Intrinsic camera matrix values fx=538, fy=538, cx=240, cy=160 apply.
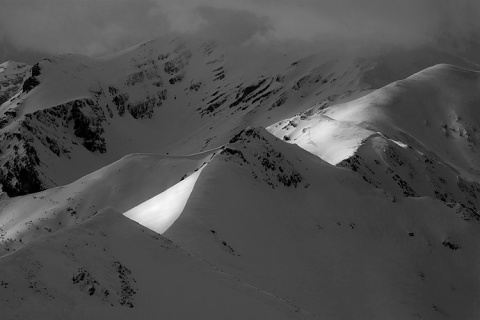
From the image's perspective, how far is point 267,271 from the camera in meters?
38.7

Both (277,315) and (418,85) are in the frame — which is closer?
(277,315)

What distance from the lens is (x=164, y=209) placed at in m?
44.1

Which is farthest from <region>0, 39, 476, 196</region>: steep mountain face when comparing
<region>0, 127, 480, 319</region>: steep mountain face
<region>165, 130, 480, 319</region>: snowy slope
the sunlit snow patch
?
the sunlit snow patch

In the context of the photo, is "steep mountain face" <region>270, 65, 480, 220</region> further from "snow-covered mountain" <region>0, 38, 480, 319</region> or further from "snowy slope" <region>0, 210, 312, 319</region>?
"snowy slope" <region>0, 210, 312, 319</region>

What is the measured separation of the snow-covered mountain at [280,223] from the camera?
67.8ft

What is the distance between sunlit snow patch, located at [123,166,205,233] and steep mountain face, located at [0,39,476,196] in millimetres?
76983

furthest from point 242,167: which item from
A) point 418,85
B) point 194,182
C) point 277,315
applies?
point 418,85

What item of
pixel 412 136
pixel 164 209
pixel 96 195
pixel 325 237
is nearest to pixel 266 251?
pixel 325 237

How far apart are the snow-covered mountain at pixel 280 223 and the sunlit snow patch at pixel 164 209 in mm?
259

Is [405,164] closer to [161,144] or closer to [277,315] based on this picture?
[277,315]

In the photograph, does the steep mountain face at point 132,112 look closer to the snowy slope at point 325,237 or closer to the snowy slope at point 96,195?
the snowy slope at point 96,195

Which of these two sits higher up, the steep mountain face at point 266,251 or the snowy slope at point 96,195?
the steep mountain face at point 266,251

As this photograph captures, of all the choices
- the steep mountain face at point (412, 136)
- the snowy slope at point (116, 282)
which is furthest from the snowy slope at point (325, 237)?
the snowy slope at point (116, 282)

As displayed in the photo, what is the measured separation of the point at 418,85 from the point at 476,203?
44.9m
